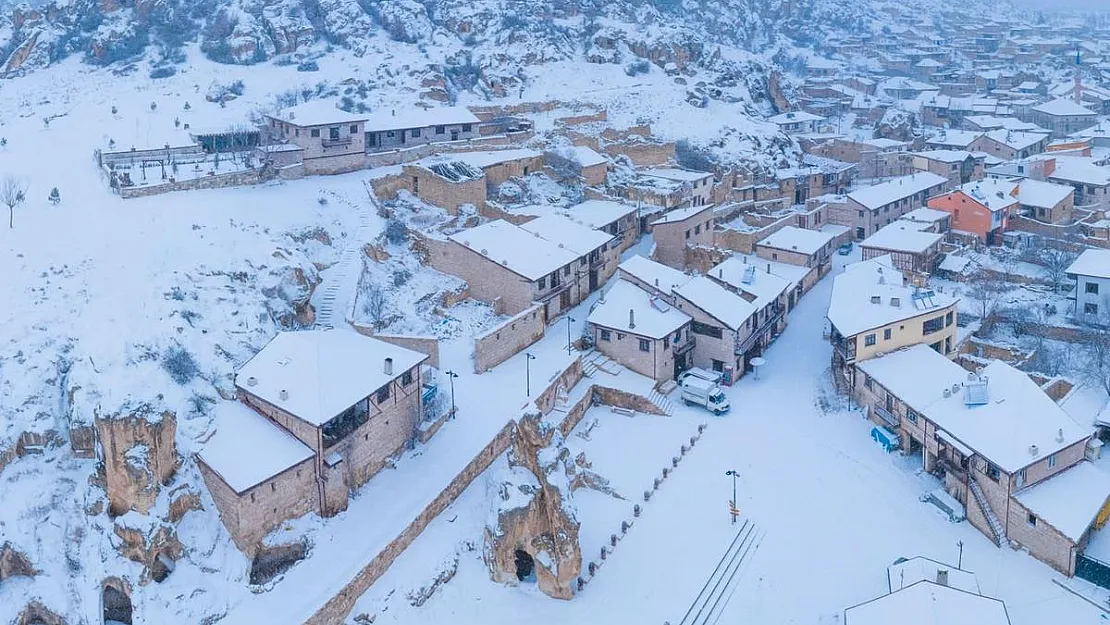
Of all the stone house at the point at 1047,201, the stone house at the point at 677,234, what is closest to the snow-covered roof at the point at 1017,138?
the stone house at the point at 1047,201

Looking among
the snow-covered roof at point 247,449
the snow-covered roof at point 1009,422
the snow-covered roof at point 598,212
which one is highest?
the snow-covered roof at point 598,212

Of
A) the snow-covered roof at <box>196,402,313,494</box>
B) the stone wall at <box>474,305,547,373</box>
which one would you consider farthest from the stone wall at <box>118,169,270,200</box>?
the snow-covered roof at <box>196,402,313,494</box>

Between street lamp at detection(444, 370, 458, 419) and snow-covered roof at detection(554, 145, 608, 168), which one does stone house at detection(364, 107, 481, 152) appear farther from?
street lamp at detection(444, 370, 458, 419)

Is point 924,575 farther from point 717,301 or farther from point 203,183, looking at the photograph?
point 203,183

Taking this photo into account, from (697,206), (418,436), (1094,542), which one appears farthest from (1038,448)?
(697,206)

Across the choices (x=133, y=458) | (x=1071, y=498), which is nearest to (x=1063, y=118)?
(x=1071, y=498)

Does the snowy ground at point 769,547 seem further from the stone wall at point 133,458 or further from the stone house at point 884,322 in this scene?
the stone wall at point 133,458

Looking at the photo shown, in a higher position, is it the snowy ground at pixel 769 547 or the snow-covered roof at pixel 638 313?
the snow-covered roof at pixel 638 313
